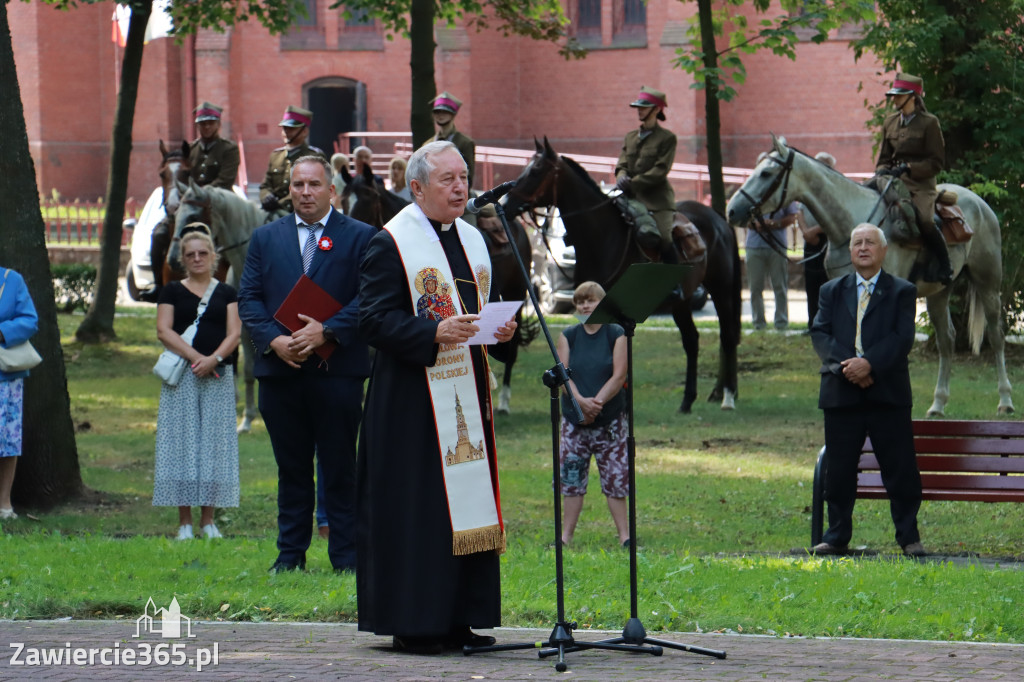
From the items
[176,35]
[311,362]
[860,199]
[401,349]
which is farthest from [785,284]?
Result: [401,349]

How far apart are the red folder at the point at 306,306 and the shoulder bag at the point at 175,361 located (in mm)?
2133

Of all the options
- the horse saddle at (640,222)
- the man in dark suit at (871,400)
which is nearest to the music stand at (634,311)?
the man in dark suit at (871,400)

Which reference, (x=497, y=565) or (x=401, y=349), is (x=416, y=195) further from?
(x=497, y=565)

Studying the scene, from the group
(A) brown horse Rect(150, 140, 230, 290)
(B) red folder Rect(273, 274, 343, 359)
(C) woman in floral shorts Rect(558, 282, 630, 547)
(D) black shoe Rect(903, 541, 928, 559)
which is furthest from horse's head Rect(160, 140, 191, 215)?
(D) black shoe Rect(903, 541, 928, 559)

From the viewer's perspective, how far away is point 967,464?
9875 mm

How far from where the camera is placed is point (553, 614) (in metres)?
7.23

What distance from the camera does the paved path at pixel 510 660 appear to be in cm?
584

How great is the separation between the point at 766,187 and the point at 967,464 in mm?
5813

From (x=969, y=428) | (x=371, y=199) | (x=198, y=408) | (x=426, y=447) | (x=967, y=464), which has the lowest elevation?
(x=967, y=464)

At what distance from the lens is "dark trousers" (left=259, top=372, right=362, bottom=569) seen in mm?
8180

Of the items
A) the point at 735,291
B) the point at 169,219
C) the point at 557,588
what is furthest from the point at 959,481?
the point at 169,219

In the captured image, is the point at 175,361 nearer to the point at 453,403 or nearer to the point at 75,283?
the point at 453,403

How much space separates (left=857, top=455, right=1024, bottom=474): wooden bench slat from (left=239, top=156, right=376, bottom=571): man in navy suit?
3.62 m

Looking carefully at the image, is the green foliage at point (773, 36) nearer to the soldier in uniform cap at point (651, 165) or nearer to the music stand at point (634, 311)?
the soldier in uniform cap at point (651, 165)
